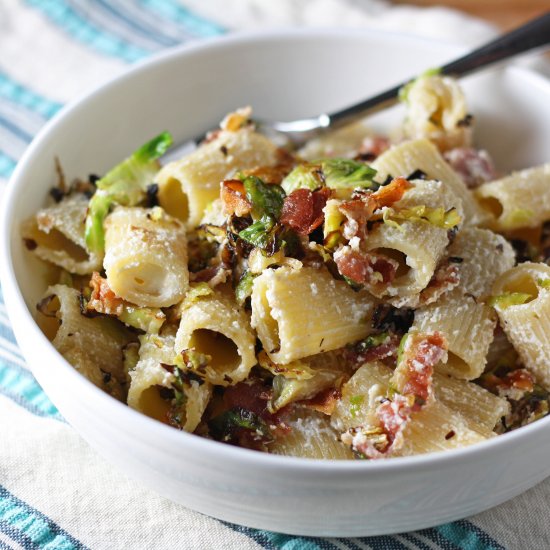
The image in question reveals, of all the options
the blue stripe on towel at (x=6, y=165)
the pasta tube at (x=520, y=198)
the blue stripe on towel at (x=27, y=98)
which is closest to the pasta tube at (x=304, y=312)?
the pasta tube at (x=520, y=198)

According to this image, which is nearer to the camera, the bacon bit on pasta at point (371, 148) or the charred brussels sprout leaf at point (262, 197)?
the charred brussels sprout leaf at point (262, 197)

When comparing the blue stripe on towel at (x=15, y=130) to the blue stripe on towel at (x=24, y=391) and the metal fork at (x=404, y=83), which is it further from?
the blue stripe on towel at (x=24, y=391)

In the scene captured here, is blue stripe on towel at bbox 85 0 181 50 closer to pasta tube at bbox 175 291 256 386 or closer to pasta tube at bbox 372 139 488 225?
pasta tube at bbox 372 139 488 225

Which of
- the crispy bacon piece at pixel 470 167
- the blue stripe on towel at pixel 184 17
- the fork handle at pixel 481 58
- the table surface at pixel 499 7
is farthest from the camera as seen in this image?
the table surface at pixel 499 7

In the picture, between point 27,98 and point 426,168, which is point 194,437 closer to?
point 426,168

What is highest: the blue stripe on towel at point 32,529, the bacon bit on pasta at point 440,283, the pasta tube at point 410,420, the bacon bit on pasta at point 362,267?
the bacon bit on pasta at point 362,267

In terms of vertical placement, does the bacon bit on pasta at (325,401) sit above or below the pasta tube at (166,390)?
below

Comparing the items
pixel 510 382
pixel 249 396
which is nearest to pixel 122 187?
pixel 249 396

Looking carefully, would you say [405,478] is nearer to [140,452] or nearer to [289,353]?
[289,353]

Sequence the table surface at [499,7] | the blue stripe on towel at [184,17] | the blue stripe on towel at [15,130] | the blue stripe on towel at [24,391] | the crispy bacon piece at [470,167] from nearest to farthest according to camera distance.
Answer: the blue stripe on towel at [24,391] → the crispy bacon piece at [470,167] → the blue stripe on towel at [15,130] → the blue stripe on towel at [184,17] → the table surface at [499,7]
